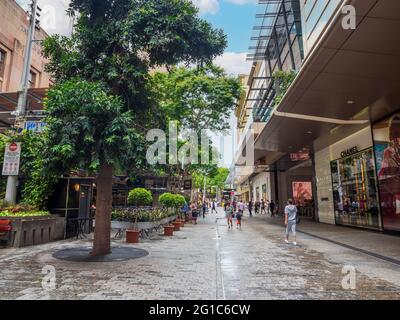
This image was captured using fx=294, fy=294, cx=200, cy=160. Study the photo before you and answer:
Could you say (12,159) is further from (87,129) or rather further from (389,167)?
(389,167)

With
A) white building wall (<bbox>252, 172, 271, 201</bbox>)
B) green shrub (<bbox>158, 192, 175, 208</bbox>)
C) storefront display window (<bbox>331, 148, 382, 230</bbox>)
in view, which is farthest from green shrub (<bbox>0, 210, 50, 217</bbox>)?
white building wall (<bbox>252, 172, 271, 201</bbox>)

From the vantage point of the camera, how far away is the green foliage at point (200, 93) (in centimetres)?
2056

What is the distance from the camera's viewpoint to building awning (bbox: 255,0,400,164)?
6.91m

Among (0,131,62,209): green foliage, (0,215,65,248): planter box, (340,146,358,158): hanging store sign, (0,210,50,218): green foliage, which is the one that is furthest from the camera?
(340,146,358,158): hanging store sign

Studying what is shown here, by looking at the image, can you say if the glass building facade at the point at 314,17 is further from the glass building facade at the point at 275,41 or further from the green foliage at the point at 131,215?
the green foliage at the point at 131,215

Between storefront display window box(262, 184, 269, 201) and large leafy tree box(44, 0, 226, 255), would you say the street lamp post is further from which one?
storefront display window box(262, 184, 269, 201)

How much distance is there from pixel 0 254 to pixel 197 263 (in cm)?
592

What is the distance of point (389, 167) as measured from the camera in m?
13.5

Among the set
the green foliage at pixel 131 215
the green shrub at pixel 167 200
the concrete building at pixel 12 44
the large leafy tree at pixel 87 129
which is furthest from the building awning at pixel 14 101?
the large leafy tree at pixel 87 129

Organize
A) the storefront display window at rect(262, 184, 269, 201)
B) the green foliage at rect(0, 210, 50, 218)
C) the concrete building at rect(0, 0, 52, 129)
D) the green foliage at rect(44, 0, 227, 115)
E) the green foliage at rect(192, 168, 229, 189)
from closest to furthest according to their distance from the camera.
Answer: the green foliage at rect(44, 0, 227, 115) < the green foliage at rect(0, 210, 50, 218) < the concrete building at rect(0, 0, 52, 129) < the green foliage at rect(192, 168, 229, 189) < the storefront display window at rect(262, 184, 269, 201)

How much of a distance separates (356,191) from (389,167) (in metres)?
3.28

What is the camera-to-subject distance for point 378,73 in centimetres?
936

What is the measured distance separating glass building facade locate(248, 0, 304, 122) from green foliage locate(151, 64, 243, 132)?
2274 millimetres
